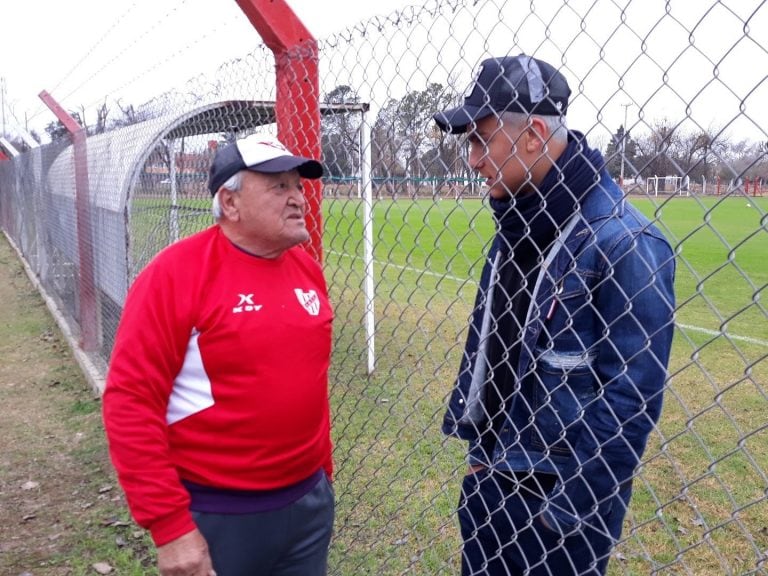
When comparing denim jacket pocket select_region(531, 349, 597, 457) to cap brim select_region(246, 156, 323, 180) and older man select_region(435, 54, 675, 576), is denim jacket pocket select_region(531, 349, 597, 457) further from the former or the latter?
cap brim select_region(246, 156, 323, 180)

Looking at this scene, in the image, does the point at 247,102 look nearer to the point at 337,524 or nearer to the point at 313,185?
the point at 313,185

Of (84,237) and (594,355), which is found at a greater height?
(594,355)

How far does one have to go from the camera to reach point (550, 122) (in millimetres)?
1953

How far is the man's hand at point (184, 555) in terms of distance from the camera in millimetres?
2217

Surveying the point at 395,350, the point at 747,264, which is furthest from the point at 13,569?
the point at 747,264

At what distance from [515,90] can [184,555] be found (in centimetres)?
161

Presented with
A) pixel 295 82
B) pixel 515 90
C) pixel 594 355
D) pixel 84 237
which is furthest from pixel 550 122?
pixel 84 237

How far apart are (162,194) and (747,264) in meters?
13.5

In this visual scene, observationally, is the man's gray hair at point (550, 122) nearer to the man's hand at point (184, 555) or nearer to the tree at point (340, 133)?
the tree at point (340, 133)

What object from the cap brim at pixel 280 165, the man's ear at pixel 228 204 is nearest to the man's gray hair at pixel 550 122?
the cap brim at pixel 280 165

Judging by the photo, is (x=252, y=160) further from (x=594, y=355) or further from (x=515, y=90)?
(x=594, y=355)

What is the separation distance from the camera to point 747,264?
15.6m

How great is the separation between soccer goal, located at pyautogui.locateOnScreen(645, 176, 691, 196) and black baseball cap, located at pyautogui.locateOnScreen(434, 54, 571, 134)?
0.98 feet

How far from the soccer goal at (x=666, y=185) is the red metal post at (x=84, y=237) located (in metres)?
6.39
